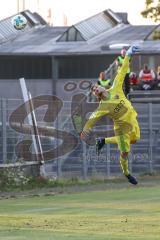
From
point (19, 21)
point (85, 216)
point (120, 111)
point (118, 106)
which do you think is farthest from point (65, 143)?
point (19, 21)

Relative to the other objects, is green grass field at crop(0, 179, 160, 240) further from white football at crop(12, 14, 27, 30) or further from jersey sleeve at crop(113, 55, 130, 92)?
white football at crop(12, 14, 27, 30)

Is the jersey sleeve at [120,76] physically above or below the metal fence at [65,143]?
above

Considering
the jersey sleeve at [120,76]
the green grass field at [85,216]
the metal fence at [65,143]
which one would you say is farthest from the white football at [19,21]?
the jersey sleeve at [120,76]

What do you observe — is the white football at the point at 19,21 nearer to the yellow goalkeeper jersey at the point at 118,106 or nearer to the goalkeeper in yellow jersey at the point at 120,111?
the goalkeeper in yellow jersey at the point at 120,111

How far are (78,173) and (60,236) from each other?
15.4 meters

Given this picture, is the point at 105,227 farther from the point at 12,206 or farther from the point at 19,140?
the point at 19,140

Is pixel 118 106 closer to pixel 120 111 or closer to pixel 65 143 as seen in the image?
Result: pixel 120 111

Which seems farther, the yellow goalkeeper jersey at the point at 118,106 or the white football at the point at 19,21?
the white football at the point at 19,21

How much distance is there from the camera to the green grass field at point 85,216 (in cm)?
1260

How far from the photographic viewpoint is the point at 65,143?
2722 cm

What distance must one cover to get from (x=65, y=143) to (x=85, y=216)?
11.5 meters

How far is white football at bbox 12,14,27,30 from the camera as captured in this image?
6125 cm

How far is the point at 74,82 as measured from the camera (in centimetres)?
5259

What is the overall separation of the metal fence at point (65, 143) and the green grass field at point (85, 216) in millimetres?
3411
